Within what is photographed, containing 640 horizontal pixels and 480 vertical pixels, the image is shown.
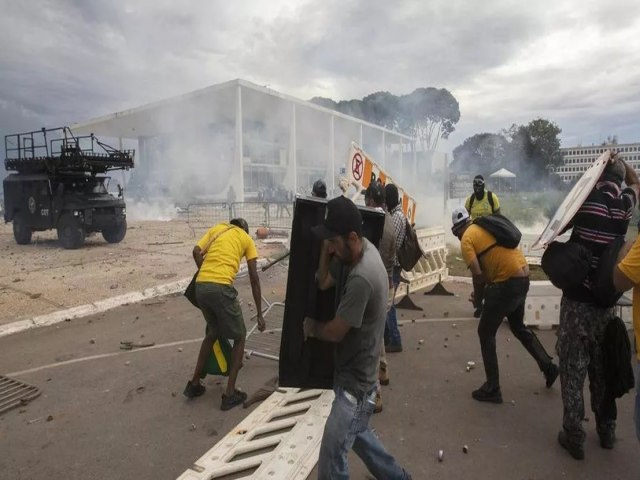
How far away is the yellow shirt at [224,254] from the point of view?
3582 millimetres

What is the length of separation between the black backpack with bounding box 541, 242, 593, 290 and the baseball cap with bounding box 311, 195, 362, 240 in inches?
56.9

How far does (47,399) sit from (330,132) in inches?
1032

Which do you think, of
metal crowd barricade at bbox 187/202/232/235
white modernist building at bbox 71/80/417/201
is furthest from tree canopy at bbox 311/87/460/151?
metal crowd barricade at bbox 187/202/232/235

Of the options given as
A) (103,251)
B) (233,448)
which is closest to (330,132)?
(103,251)

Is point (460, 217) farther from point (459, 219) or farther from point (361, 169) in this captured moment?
point (361, 169)

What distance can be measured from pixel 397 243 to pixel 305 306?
7.26 feet

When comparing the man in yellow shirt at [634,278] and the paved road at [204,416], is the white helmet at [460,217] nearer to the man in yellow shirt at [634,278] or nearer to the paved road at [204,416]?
the paved road at [204,416]

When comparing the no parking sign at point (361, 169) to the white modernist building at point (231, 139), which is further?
the white modernist building at point (231, 139)

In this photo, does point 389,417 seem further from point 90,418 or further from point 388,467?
point 90,418

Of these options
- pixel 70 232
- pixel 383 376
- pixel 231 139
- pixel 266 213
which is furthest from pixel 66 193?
pixel 231 139

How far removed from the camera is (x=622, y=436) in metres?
3.03

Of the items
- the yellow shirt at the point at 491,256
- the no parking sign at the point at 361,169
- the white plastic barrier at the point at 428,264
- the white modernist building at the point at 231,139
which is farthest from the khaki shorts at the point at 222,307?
the white modernist building at the point at 231,139

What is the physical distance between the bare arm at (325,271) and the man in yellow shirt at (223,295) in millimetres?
1514

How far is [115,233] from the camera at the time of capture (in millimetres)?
12375
